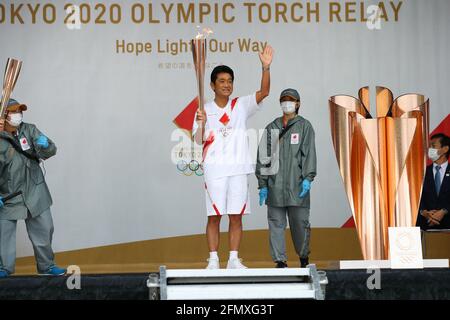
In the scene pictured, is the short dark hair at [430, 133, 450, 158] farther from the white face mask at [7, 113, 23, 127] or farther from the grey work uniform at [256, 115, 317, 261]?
the white face mask at [7, 113, 23, 127]

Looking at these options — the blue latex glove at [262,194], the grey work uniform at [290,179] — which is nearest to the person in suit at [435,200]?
the grey work uniform at [290,179]

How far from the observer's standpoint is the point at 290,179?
19.0 feet

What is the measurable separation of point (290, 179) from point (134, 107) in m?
1.88

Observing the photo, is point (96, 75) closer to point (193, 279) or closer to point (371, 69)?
point (371, 69)

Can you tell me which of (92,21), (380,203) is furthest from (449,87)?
(92,21)

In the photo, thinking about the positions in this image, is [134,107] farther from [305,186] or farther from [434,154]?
[434,154]

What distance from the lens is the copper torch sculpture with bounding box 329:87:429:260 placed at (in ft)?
16.1

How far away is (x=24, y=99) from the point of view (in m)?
7.18

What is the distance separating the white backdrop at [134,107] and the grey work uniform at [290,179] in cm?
122

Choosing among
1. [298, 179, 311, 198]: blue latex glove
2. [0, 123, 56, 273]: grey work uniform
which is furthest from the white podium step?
Answer: [0, 123, 56, 273]: grey work uniform

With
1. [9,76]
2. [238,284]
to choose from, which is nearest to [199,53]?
[9,76]

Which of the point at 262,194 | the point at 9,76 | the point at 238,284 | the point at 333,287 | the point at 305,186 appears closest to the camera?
the point at 238,284

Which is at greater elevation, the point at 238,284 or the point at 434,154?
the point at 434,154

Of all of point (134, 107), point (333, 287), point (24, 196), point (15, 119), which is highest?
point (134, 107)
